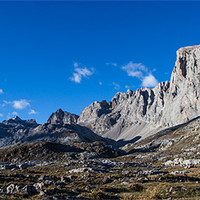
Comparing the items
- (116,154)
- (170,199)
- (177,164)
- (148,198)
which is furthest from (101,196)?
(116,154)

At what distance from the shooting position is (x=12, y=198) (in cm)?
2428

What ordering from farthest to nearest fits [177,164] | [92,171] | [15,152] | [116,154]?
[116,154] → [15,152] → [177,164] → [92,171]

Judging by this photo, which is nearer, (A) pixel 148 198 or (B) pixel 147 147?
(A) pixel 148 198

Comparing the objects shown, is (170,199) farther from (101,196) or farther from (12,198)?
(12,198)

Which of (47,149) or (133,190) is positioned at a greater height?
(47,149)

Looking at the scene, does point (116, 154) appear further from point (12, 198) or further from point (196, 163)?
point (12, 198)

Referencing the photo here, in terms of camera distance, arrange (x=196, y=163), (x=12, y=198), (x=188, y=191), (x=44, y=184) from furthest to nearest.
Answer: (x=196, y=163), (x=44, y=184), (x=12, y=198), (x=188, y=191)

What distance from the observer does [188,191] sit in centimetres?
2255

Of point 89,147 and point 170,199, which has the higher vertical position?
point 89,147

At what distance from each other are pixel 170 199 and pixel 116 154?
130253 mm

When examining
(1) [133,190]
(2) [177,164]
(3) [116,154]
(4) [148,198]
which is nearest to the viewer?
(4) [148,198]

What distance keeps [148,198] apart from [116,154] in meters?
129

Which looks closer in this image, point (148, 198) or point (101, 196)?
point (148, 198)

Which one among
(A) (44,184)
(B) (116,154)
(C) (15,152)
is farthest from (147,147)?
(A) (44,184)
